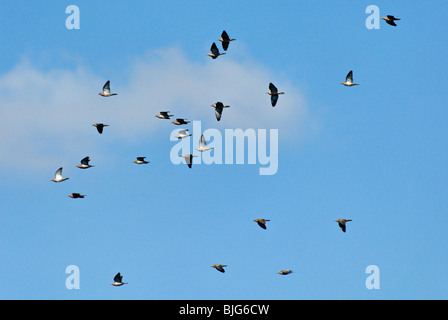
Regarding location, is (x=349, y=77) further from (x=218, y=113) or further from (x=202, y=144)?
(x=202, y=144)

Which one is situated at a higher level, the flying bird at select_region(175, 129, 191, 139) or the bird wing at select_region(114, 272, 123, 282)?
the flying bird at select_region(175, 129, 191, 139)

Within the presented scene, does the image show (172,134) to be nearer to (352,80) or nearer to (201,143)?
(201,143)

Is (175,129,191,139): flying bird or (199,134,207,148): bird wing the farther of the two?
(175,129,191,139): flying bird

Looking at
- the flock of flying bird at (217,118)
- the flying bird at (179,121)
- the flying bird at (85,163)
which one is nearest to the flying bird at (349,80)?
the flock of flying bird at (217,118)

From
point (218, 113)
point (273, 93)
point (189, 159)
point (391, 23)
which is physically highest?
point (391, 23)

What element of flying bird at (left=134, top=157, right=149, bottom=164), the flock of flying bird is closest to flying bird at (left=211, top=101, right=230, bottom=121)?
the flock of flying bird

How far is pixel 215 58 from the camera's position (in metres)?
86.4

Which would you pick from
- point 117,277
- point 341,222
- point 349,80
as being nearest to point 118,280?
point 117,277

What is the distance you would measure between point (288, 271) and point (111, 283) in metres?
13.3

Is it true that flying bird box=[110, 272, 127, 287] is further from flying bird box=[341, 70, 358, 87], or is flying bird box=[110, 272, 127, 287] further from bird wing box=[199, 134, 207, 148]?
flying bird box=[341, 70, 358, 87]

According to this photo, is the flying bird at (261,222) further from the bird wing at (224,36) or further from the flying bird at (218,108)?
the bird wing at (224,36)
